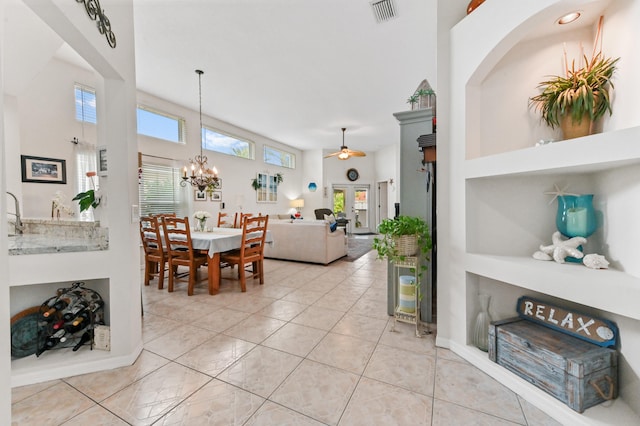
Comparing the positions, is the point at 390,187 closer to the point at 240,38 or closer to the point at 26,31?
the point at 240,38

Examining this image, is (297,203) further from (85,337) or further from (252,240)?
(85,337)

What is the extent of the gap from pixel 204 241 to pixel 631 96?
148 inches

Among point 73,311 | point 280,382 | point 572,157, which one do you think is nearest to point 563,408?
point 572,157

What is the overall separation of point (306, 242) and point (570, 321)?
381 cm

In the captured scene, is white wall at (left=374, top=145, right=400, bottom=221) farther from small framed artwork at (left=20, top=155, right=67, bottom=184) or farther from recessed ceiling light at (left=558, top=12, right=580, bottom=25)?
small framed artwork at (left=20, top=155, right=67, bottom=184)

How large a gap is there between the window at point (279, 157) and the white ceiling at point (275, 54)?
2393 mm

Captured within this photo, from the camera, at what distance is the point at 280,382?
5.35ft

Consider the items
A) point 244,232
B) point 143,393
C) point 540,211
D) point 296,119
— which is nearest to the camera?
point 143,393

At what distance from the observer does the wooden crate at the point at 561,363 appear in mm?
1290

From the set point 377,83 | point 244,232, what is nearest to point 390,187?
point 377,83

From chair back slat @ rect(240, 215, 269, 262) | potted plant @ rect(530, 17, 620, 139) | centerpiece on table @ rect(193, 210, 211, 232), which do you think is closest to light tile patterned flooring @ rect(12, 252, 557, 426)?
chair back slat @ rect(240, 215, 269, 262)

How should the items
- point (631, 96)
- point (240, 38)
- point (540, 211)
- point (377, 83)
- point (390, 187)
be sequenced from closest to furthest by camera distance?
point (631, 96) < point (540, 211) < point (240, 38) < point (377, 83) < point (390, 187)

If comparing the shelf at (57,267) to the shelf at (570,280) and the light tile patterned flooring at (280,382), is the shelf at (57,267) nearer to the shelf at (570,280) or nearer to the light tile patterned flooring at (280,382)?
the light tile patterned flooring at (280,382)

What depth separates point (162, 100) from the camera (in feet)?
16.3
